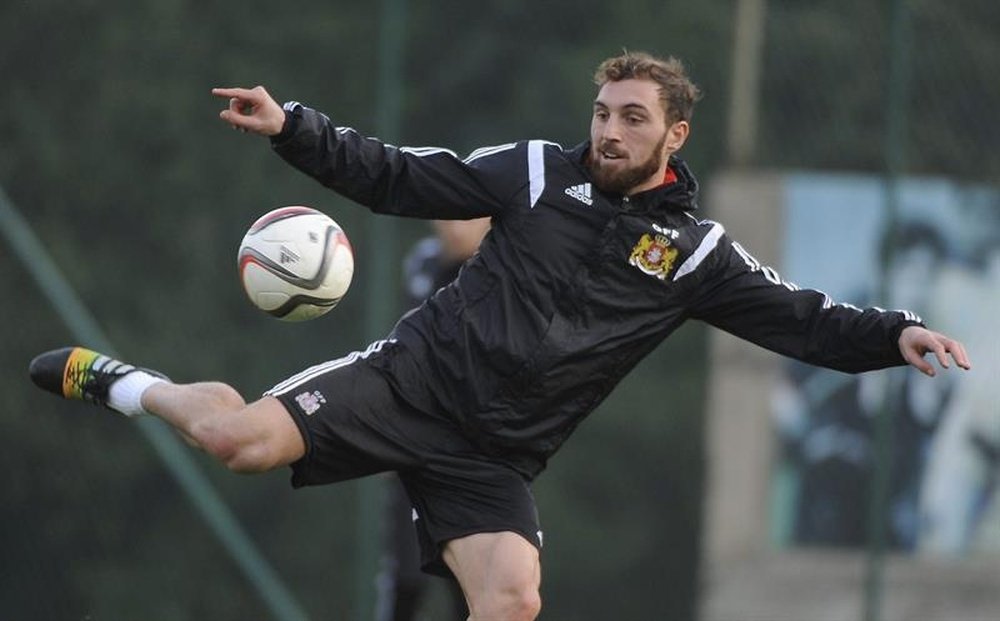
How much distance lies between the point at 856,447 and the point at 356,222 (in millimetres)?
2818

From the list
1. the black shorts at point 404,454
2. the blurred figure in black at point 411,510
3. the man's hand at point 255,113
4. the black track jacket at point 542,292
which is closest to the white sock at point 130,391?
the black shorts at point 404,454

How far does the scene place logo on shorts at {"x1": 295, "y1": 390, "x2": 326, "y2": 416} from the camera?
223 inches

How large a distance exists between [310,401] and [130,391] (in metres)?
0.64

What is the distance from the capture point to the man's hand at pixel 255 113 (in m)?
5.36

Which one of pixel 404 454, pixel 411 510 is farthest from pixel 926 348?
pixel 411 510

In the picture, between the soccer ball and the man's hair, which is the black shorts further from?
the man's hair

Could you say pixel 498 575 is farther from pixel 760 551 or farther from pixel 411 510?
pixel 760 551

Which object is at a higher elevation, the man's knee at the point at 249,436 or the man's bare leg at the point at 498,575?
the man's knee at the point at 249,436

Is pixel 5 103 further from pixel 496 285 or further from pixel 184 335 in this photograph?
pixel 496 285

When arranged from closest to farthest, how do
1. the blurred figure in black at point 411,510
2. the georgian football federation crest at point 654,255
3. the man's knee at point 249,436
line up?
the man's knee at point 249,436
the georgian football federation crest at point 654,255
the blurred figure in black at point 411,510

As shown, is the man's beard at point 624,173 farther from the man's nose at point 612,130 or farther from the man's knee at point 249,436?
the man's knee at point 249,436

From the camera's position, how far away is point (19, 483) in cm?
944

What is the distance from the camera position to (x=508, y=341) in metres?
5.69

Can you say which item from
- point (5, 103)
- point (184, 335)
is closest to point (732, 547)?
point (184, 335)
